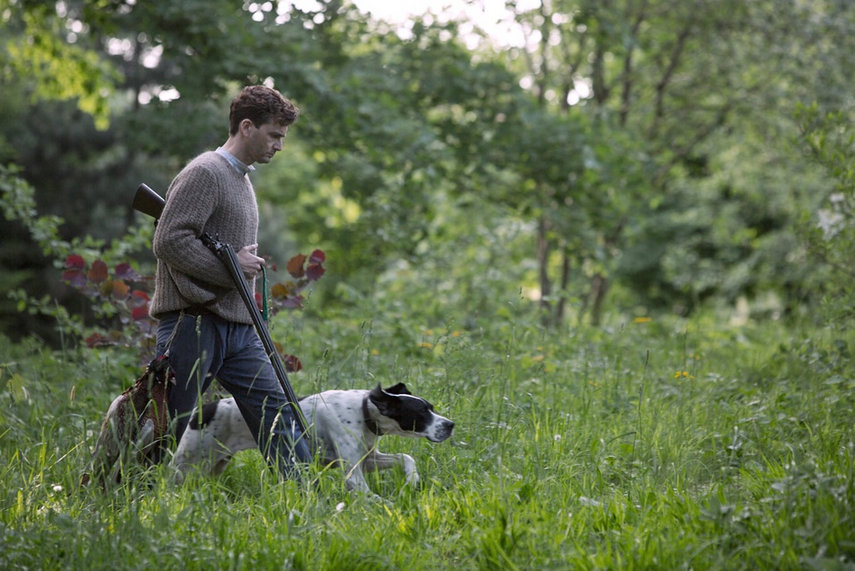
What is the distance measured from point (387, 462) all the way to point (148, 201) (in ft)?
5.65

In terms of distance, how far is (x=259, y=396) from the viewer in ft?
13.9

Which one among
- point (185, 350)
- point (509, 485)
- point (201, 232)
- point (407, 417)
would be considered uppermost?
point (201, 232)

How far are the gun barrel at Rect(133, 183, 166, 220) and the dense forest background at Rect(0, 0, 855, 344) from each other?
2021 mm

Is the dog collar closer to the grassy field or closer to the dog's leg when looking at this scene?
the dog's leg

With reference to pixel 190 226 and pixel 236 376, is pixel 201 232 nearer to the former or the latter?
pixel 190 226

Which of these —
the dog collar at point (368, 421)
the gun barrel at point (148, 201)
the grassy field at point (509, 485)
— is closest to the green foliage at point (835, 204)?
the grassy field at point (509, 485)

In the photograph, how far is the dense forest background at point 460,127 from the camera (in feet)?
27.3

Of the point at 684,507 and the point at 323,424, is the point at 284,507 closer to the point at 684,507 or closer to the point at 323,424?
the point at 323,424

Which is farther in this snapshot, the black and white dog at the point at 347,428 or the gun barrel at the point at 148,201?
the gun barrel at the point at 148,201

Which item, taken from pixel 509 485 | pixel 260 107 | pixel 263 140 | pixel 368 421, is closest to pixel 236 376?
pixel 368 421

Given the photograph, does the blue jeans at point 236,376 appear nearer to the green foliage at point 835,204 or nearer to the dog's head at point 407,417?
the dog's head at point 407,417

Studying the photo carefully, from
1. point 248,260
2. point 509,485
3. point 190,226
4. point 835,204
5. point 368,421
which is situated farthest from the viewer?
point 835,204

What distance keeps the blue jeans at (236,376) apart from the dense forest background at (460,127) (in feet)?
7.47

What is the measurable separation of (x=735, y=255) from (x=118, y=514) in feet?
59.9
